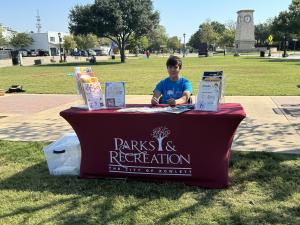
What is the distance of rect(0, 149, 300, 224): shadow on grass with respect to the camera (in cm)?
401

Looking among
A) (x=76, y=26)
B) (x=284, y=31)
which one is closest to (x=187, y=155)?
(x=76, y=26)

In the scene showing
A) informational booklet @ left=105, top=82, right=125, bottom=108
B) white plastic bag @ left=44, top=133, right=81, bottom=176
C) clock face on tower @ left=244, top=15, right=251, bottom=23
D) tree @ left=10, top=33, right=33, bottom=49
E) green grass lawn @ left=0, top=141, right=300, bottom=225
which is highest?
clock face on tower @ left=244, top=15, right=251, bottom=23

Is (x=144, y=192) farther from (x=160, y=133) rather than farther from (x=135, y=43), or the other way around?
(x=135, y=43)

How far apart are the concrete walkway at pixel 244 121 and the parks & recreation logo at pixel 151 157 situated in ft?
6.14

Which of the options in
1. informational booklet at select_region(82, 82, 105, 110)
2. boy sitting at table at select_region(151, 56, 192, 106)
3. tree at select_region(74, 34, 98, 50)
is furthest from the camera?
tree at select_region(74, 34, 98, 50)

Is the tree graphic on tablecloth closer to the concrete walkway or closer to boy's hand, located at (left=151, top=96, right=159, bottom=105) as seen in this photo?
boy's hand, located at (left=151, top=96, right=159, bottom=105)

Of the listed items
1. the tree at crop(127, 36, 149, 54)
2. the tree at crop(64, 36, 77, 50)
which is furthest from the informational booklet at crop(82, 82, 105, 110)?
the tree at crop(64, 36, 77, 50)

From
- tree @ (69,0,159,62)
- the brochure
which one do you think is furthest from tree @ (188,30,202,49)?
the brochure

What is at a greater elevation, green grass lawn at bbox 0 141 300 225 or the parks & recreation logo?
the parks & recreation logo

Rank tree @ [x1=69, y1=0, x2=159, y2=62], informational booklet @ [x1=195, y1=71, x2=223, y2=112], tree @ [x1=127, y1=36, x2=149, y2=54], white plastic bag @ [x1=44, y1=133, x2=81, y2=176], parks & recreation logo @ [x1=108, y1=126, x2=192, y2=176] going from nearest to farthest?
informational booklet @ [x1=195, y1=71, x2=223, y2=112] → parks & recreation logo @ [x1=108, y1=126, x2=192, y2=176] → white plastic bag @ [x1=44, y1=133, x2=81, y2=176] → tree @ [x1=69, y1=0, x2=159, y2=62] → tree @ [x1=127, y1=36, x2=149, y2=54]

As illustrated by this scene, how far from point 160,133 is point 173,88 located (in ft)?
3.70

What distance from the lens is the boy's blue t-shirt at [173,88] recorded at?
5.52 meters

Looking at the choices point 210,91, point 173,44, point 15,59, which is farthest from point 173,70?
point 173,44

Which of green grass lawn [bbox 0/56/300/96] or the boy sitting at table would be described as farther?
green grass lawn [bbox 0/56/300/96]
